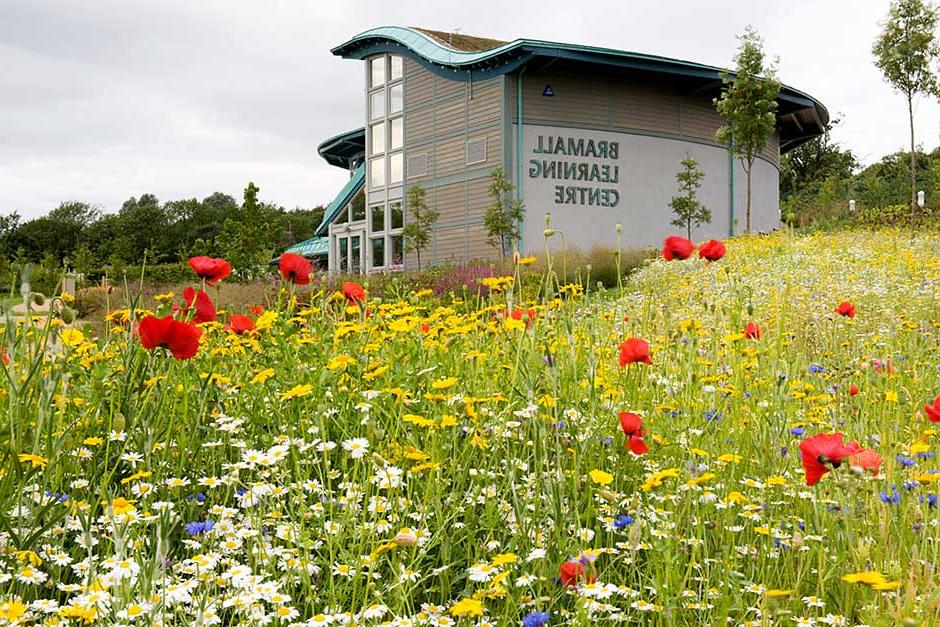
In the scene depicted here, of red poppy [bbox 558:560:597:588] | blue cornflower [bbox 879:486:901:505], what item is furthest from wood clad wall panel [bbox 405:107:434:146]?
red poppy [bbox 558:560:597:588]

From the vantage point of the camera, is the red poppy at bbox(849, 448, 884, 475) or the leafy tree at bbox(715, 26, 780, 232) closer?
the red poppy at bbox(849, 448, 884, 475)

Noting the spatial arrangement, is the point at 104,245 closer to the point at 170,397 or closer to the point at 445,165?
the point at 445,165

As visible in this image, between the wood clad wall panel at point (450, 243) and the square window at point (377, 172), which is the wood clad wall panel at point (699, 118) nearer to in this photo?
the wood clad wall panel at point (450, 243)

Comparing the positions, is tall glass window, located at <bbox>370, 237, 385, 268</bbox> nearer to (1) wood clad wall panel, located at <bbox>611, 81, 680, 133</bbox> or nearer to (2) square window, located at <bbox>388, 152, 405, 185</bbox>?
(2) square window, located at <bbox>388, 152, 405, 185</bbox>

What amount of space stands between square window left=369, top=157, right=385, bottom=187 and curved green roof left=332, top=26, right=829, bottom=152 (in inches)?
144

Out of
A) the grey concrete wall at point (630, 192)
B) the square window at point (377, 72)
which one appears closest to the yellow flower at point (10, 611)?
the grey concrete wall at point (630, 192)

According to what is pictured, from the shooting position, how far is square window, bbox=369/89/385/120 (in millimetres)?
27891

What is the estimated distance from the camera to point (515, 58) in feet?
71.4

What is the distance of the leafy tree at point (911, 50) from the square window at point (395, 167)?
14.3 meters

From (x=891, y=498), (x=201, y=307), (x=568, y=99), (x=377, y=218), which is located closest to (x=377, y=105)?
(x=377, y=218)

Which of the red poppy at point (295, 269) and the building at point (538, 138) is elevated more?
the building at point (538, 138)

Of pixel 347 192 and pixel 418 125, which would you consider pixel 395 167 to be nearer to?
pixel 418 125

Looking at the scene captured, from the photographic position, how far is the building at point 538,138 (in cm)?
2255

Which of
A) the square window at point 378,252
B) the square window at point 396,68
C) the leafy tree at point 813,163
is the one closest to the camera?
the square window at point 396,68
